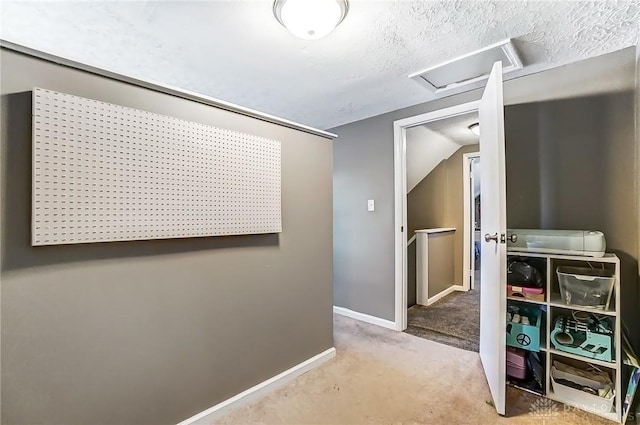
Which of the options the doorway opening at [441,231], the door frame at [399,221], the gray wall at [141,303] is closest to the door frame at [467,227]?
the doorway opening at [441,231]

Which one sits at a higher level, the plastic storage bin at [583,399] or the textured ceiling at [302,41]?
the textured ceiling at [302,41]

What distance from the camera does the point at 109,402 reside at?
120cm

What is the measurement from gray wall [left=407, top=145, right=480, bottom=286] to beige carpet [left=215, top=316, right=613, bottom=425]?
84.5 inches

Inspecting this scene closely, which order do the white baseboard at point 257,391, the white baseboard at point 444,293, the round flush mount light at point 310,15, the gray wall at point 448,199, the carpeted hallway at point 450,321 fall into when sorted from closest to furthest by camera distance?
the round flush mount light at point 310,15 < the white baseboard at point 257,391 < the carpeted hallway at point 450,321 < the white baseboard at point 444,293 < the gray wall at point 448,199

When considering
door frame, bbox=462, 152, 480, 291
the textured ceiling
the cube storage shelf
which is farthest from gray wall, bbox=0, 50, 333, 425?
door frame, bbox=462, 152, 480, 291

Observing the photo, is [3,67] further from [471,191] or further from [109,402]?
[471,191]

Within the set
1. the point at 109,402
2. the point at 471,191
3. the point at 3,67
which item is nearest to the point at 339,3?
the point at 3,67

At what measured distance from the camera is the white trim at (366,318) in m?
2.78

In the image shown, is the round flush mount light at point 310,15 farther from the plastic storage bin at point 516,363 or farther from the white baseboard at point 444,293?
the white baseboard at point 444,293

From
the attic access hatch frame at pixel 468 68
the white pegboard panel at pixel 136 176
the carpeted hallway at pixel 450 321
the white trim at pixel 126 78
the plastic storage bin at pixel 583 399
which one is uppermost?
the attic access hatch frame at pixel 468 68

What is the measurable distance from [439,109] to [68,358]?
288cm

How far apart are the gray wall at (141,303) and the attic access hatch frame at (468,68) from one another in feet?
3.60

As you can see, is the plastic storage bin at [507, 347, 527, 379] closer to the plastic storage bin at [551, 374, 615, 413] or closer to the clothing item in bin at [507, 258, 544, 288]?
the plastic storage bin at [551, 374, 615, 413]

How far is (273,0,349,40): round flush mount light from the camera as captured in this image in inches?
51.5
